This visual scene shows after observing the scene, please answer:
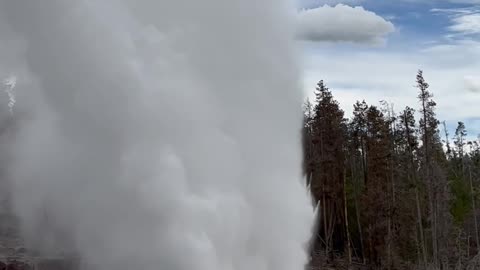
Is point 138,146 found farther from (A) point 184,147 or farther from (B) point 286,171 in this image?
(B) point 286,171

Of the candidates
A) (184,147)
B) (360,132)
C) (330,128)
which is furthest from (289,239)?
(360,132)

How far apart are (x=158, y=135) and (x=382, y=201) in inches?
886

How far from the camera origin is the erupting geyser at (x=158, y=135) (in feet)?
29.6

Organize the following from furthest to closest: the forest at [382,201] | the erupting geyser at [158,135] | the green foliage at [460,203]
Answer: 1. the green foliage at [460,203]
2. the forest at [382,201]
3. the erupting geyser at [158,135]

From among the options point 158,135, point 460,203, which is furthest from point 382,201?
point 158,135

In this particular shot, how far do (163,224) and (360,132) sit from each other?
29.8 meters

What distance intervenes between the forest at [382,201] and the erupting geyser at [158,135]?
50.7 ft

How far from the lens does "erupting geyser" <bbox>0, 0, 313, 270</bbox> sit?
9031mm

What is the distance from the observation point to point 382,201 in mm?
30375

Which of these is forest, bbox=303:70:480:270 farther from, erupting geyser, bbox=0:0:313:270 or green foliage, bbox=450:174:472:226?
erupting geyser, bbox=0:0:313:270

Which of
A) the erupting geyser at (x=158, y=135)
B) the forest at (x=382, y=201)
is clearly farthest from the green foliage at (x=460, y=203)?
the erupting geyser at (x=158, y=135)

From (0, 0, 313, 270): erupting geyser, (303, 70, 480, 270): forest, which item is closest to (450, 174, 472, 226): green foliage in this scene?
(303, 70, 480, 270): forest

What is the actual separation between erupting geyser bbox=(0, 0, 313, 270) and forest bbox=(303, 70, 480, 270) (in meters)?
15.5

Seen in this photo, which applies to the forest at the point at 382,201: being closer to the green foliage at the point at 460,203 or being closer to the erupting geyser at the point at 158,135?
the green foliage at the point at 460,203
